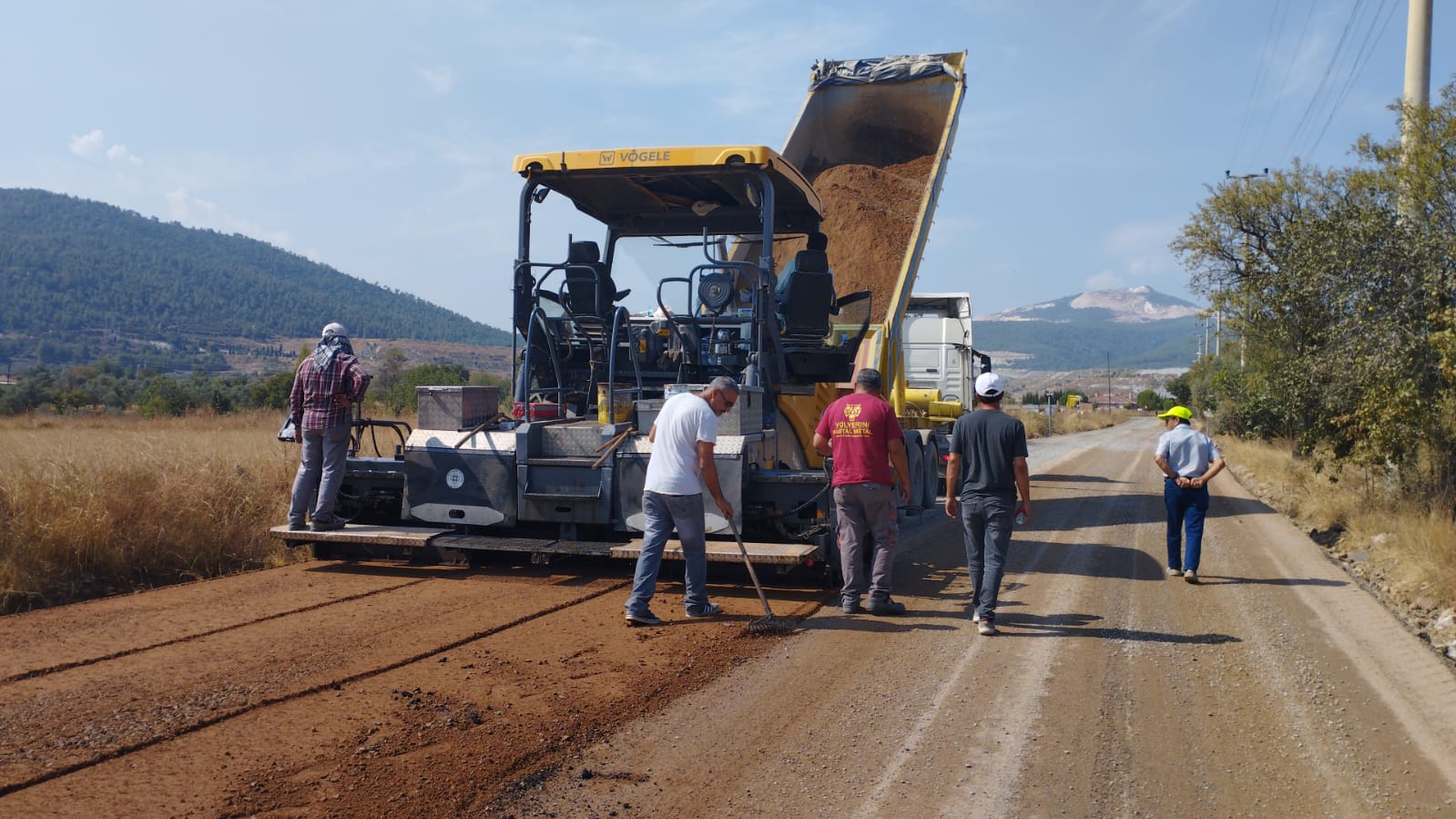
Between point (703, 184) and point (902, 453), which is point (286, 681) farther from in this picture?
point (703, 184)

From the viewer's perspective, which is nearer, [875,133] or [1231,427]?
[875,133]

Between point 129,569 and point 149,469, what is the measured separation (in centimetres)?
156

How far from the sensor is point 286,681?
4.65 m

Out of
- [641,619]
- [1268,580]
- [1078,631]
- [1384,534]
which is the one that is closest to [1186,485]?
[1268,580]

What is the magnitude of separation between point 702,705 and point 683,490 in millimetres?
1745

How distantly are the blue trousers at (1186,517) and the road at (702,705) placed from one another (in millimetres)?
615

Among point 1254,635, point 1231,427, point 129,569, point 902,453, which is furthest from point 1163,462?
point 1231,427

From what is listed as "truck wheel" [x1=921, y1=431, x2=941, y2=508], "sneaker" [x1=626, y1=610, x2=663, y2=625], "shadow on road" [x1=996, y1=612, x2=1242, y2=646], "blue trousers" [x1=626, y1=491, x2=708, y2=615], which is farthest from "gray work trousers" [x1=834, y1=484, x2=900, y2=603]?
"truck wheel" [x1=921, y1=431, x2=941, y2=508]

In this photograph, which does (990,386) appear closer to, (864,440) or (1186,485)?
(864,440)

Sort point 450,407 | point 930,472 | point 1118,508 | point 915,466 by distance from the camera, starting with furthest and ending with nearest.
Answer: point 1118,508 → point 930,472 → point 915,466 → point 450,407

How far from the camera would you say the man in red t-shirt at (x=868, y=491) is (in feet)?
21.3

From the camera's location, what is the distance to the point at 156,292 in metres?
132

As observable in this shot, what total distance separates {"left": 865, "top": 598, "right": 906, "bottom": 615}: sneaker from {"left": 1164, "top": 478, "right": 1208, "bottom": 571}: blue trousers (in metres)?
2.88

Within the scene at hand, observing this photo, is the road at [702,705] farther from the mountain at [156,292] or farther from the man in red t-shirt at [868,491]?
the mountain at [156,292]
